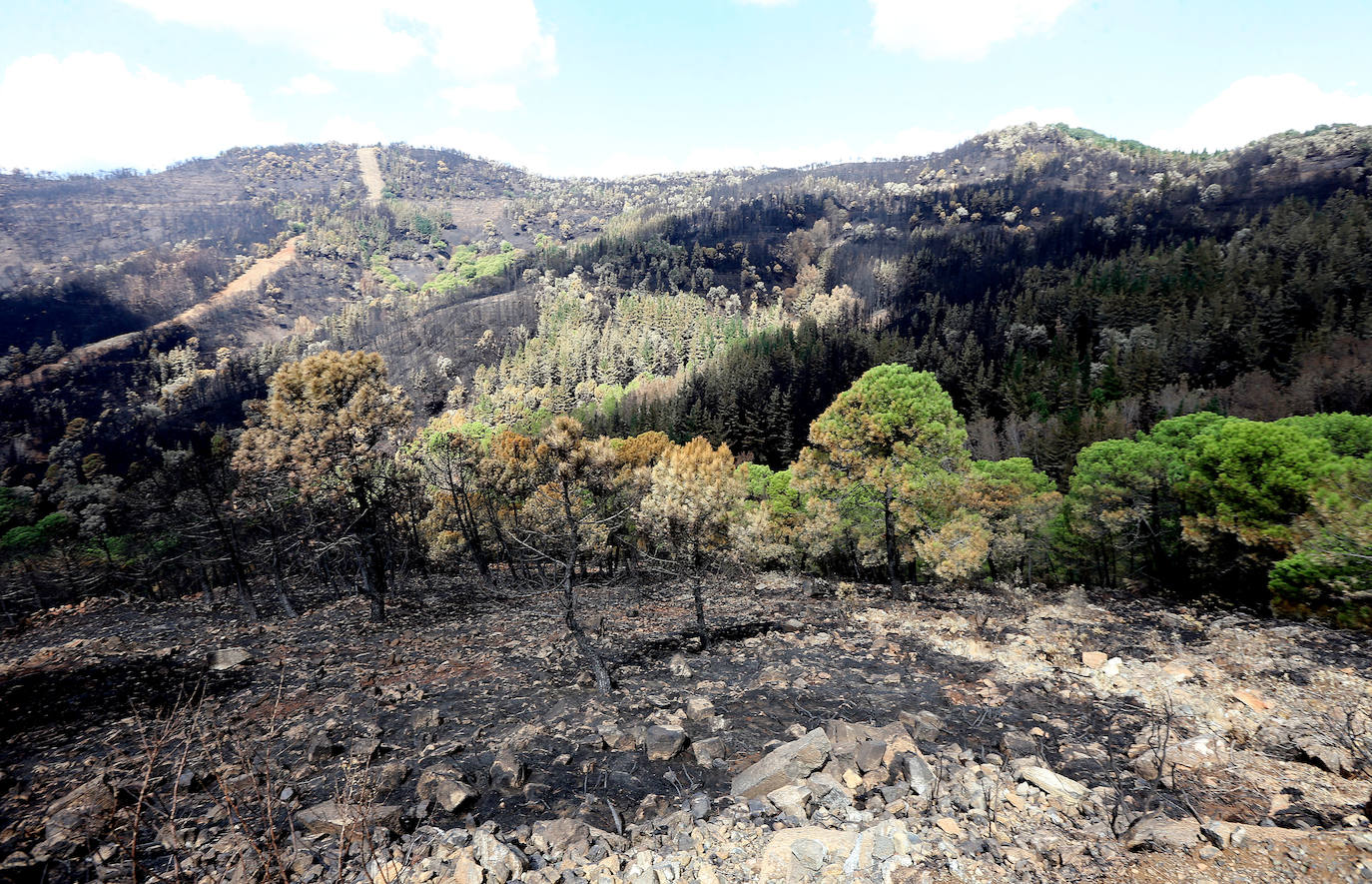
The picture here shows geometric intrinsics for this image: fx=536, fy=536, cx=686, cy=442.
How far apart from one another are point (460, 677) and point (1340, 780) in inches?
862

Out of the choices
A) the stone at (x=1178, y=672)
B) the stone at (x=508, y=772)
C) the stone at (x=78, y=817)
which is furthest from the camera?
the stone at (x=1178, y=672)

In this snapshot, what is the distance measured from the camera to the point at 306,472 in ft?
71.1

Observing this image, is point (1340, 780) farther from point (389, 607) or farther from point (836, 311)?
point (836, 311)

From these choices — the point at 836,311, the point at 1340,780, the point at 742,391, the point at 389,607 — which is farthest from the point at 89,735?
the point at 836,311

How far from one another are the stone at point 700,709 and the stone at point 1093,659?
39.9 feet

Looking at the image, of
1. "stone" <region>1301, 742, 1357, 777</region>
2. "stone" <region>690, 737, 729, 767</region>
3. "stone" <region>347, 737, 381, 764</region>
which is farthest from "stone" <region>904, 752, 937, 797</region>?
"stone" <region>347, 737, 381, 764</region>

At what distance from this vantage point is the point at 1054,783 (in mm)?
10070

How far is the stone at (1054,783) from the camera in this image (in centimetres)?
985

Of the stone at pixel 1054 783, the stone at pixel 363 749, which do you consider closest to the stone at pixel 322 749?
the stone at pixel 363 749

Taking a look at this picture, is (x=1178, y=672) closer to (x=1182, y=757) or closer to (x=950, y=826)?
(x=1182, y=757)

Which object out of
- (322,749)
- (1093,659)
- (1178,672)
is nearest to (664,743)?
(322,749)

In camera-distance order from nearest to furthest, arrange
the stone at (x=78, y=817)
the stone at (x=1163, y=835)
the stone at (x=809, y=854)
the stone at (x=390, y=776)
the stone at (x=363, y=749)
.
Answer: the stone at (x=1163, y=835) < the stone at (x=809, y=854) < the stone at (x=78, y=817) < the stone at (x=390, y=776) < the stone at (x=363, y=749)

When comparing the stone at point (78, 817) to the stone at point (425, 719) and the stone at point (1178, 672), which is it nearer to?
the stone at point (425, 719)

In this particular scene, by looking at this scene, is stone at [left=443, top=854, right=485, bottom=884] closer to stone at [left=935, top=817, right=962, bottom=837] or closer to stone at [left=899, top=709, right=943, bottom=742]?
stone at [left=935, top=817, right=962, bottom=837]
